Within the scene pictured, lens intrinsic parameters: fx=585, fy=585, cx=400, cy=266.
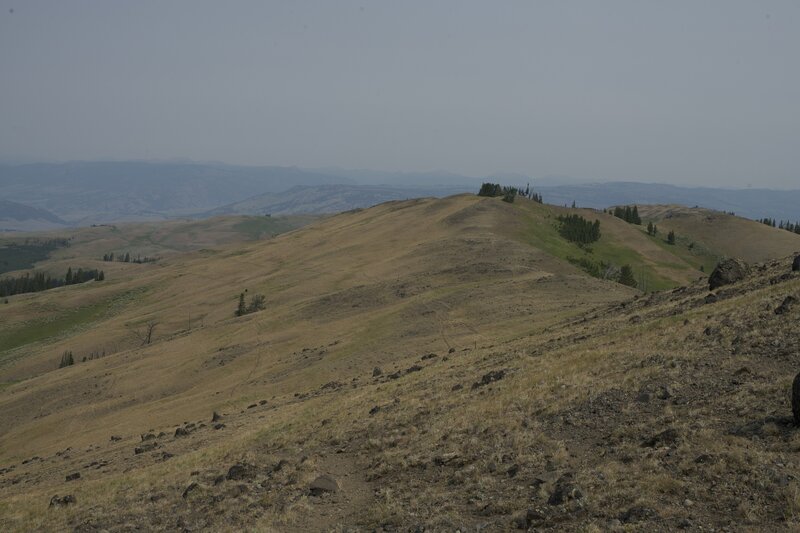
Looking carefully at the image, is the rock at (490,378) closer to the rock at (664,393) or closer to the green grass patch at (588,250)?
the rock at (664,393)

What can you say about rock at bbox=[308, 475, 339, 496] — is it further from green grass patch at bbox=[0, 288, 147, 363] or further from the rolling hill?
green grass patch at bbox=[0, 288, 147, 363]

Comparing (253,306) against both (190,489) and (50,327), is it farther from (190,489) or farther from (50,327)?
(190,489)

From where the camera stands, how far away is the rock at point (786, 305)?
22.1 m

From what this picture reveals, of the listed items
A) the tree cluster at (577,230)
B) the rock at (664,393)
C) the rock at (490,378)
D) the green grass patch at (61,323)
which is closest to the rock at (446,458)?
the rock at (664,393)

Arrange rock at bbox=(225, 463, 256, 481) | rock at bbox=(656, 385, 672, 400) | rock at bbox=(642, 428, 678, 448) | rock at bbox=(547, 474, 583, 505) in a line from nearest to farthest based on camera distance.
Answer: rock at bbox=(547, 474, 583, 505), rock at bbox=(642, 428, 678, 448), rock at bbox=(656, 385, 672, 400), rock at bbox=(225, 463, 256, 481)

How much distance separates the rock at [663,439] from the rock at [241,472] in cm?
Answer: 1311

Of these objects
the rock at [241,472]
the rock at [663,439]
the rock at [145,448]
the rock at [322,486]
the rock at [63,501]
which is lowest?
the rock at [145,448]

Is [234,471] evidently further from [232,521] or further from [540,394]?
[540,394]

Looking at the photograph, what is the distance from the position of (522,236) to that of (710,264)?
64459 millimetres

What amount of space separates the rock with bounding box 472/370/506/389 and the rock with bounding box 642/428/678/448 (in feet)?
35.1

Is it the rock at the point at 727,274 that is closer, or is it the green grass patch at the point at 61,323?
the rock at the point at 727,274

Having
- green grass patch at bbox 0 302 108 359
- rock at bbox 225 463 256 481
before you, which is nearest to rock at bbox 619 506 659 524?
rock at bbox 225 463 256 481

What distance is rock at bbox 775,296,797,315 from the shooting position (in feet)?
72.4

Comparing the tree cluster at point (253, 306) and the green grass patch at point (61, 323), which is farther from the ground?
the tree cluster at point (253, 306)
